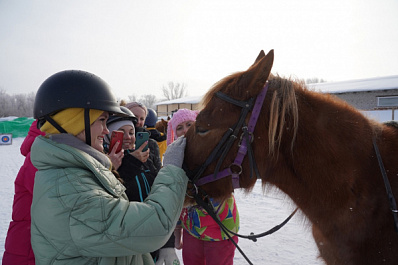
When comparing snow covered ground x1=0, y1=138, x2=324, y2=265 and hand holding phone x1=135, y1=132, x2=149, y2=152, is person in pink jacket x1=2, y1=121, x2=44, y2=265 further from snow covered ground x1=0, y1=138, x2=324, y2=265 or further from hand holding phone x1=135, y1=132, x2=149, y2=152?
snow covered ground x1=0, y1=138, x2=324, y2=265

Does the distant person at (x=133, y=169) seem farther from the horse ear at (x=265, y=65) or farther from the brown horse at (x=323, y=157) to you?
the horse ear at (x=265, y=65)

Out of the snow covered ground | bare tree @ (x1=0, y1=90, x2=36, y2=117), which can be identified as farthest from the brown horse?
bare tree @ (x1=0, y1=90, x2=36, y2=117)

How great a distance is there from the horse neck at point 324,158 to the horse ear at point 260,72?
30cm

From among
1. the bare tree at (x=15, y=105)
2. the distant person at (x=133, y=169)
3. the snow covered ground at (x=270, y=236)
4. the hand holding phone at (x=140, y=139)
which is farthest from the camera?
Result: the bare tree at (x=15, y=105)

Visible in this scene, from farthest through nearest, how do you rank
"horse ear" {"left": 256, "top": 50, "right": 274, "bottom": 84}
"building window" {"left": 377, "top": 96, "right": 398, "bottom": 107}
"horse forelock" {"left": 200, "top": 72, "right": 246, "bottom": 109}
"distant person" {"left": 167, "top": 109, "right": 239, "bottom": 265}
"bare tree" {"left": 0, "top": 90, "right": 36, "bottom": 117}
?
1. "bare tree" {"left": 0, "top": 90, "right": 36, "bottom": 117}
2. "building window" {"left": 377, "top": 96, "right": 398, "bottom": 107}
3. "distant person" {"left": 167, "top": 109, "right": 239, "bottom": 265}
4. "horse forelock" {"left": 200, "top": 72, "right": 246, "bottom": 109}
5. "horse ear" {"left": 256, "top": 50, "right": 274, "bottom": 84}

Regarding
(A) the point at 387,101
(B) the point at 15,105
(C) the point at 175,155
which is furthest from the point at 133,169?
(B) the point at 15,105

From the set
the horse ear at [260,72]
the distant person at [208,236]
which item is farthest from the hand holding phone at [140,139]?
the horse ear at [260,72]

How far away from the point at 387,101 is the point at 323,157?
21.7 meters

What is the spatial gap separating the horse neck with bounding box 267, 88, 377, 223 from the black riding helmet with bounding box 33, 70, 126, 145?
46.5 inches

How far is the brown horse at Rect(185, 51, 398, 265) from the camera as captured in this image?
145cm

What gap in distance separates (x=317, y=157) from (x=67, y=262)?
58.2 inches

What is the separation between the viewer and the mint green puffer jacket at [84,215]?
1112mm

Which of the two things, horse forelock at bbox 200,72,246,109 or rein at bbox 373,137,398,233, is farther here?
horse forelock at bbox 200,72,246,109

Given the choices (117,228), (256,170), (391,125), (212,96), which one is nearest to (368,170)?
(391,125)
